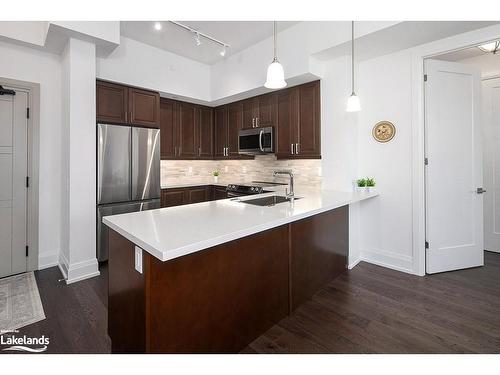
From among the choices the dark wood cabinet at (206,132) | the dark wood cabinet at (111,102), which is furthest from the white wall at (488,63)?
the dark wood cabinet at (111,102)

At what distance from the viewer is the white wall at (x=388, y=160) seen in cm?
311

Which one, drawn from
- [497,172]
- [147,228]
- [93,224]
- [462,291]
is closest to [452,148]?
[497,172]

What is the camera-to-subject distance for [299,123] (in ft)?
12.4

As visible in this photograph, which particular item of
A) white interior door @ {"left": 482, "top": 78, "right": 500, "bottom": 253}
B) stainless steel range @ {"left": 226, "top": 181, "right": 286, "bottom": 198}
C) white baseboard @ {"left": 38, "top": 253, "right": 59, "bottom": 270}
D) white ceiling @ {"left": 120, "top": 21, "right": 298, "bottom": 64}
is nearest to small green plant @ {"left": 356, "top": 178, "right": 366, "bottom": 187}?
stainless steel range @ {"left": 226, "top": 181, "right": 286, "bottom": 198}

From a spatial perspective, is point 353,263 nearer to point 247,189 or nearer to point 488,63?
point 247,189

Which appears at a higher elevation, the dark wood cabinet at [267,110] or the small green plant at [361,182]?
the dark wood cabinet at [267,110]

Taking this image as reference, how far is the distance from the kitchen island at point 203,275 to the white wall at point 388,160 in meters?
1.36

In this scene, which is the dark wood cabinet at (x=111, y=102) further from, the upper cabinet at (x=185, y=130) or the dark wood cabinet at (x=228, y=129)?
the dark wood cabinet at (x=228, y=129)

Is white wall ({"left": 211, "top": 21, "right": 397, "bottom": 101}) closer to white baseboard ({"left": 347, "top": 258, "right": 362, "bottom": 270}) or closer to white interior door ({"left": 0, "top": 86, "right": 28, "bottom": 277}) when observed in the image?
white baseboard ({"left": 347, "top": 258, "right": 362, "bottom": 270})

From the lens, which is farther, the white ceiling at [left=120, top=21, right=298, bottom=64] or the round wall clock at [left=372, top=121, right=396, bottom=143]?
the white ceiling at [left=120, top=21, right=298, bottom=64]

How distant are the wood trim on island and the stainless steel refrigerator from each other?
184 centimetres

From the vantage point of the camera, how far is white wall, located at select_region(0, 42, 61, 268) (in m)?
3.19

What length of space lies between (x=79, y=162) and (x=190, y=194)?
199 centimetres

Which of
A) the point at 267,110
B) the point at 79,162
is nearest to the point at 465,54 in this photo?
the point at 267,110
